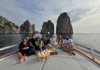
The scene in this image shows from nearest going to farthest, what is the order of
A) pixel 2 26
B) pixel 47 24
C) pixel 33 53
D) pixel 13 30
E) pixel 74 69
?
1. pixel 74 69
2. pixel 33 53
3. pixel 2 26
4. pixel 13 30
5. pixel 47 24

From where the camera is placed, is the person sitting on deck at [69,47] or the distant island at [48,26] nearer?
the person sitting on deck at [69,47]

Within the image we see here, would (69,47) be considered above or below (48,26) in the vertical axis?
below

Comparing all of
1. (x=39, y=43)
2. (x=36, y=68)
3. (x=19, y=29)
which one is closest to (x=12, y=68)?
(x=36, y=68)

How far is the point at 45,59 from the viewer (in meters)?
5.00

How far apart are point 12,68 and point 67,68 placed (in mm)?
2032

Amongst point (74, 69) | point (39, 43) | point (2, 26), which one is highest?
point (2, 26)

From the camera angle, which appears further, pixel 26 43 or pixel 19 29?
pixel 19 29

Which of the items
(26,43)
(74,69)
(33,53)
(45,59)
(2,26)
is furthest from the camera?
(2,26)

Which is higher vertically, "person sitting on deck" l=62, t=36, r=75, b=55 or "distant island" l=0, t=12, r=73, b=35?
"distant island" l=0, t=12, r=73, b=35

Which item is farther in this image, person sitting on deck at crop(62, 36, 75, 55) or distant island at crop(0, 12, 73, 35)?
distant island at crop(0, 12, 73, 35)

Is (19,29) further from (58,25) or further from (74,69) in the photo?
(74,69)

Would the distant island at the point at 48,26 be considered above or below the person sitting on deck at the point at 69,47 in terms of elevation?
above

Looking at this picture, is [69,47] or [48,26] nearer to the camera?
[69,47]

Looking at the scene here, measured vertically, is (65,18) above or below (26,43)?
above
